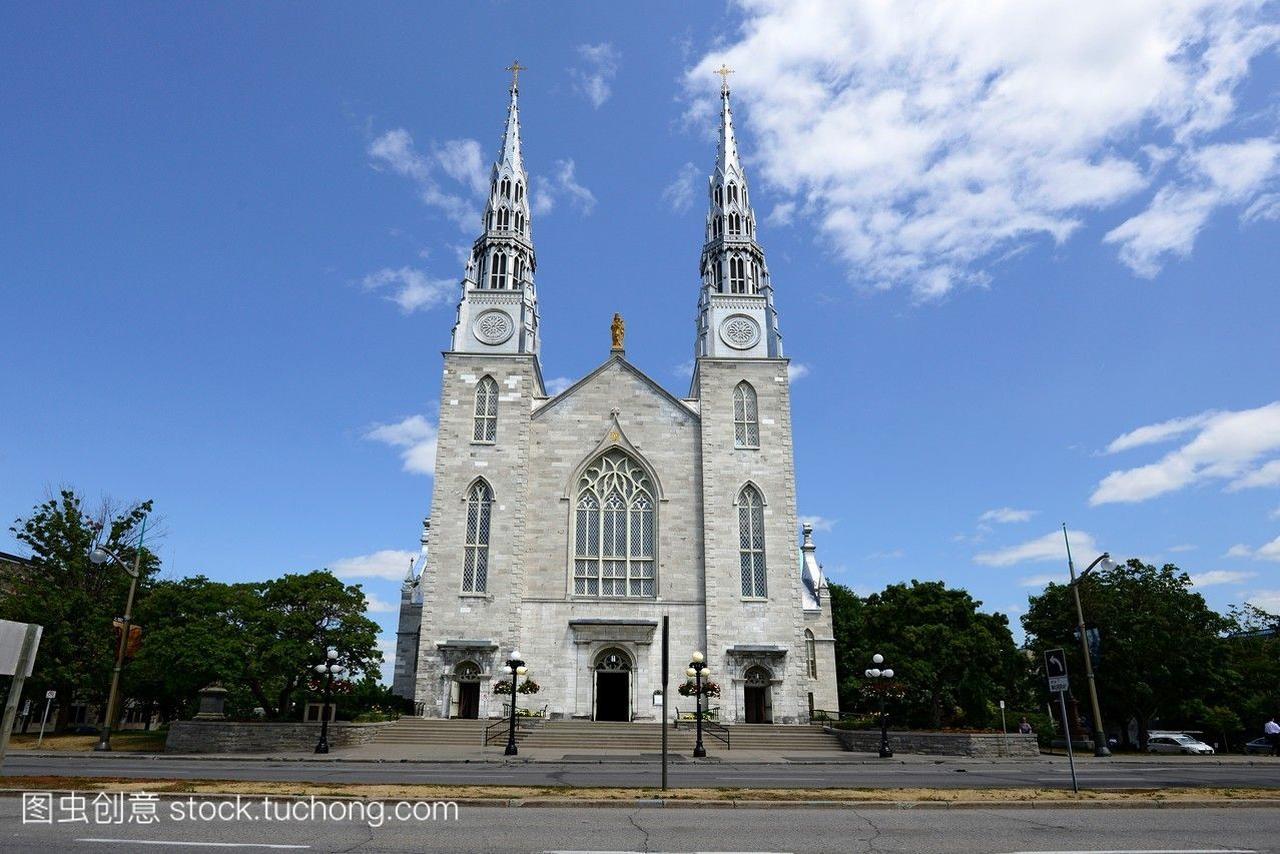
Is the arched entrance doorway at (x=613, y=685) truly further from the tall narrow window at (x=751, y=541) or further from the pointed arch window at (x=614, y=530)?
the tall narrow window at (x=751, y=541)

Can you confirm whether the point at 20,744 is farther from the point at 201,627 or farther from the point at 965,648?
the point at 965,648

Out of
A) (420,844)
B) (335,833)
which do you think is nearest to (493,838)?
(420,844)

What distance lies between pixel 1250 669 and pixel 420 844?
47.1 metres

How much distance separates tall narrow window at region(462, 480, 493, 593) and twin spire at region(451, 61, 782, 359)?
24.3 feet

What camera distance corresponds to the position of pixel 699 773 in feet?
60.1

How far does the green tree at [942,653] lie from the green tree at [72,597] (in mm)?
30641

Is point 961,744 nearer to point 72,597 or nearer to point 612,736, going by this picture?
point 612,736

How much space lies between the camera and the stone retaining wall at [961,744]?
83.7ft

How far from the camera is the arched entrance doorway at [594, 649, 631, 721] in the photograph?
3684 centimetres

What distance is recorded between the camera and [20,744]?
88.9 ft

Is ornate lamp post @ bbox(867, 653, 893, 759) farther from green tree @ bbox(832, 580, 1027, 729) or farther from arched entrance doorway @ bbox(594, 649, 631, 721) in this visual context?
arched entrance doorway @ bbox(594, 649, 631, 721)

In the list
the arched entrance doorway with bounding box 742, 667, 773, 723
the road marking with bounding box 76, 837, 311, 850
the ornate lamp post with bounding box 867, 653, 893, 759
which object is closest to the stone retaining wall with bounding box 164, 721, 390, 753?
the ornate lamp post with bounding box 867, 653, 893, 759

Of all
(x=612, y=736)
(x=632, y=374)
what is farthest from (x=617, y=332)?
(x=612, y=736)

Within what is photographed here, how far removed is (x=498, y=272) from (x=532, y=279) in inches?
79.6
